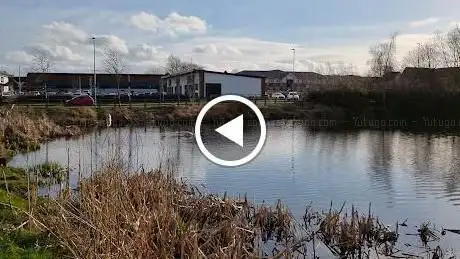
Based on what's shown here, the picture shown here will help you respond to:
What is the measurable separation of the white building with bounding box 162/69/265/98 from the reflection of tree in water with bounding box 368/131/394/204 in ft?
110

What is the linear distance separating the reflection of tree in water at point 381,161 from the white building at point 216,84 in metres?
33.5

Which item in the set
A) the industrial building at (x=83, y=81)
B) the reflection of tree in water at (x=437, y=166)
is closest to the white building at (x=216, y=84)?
the industrial building at (x=83, y=81)

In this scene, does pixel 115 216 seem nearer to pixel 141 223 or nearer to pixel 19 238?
pixel 141 223

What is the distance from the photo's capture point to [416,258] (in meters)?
10.2

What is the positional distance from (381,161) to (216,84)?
45989mm

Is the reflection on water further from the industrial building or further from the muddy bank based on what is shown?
the industrial building

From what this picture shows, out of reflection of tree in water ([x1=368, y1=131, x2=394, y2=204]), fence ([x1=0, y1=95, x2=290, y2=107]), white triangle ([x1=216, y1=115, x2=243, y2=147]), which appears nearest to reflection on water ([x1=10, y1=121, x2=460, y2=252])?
reflection of tree in water ([x1=368, y1=131, x2=394, y2=204])

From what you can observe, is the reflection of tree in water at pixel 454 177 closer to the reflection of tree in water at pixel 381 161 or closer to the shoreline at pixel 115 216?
the reflection of tree in water at pixel 381 161

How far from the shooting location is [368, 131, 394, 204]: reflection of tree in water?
18.0 m

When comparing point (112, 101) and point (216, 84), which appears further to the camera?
point (216, 84)

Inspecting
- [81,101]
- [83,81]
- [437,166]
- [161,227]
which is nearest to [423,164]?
[437,166]

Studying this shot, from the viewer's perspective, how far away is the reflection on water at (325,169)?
48.0 ft

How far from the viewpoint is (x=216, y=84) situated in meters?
68.4

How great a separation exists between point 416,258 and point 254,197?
231 inches
